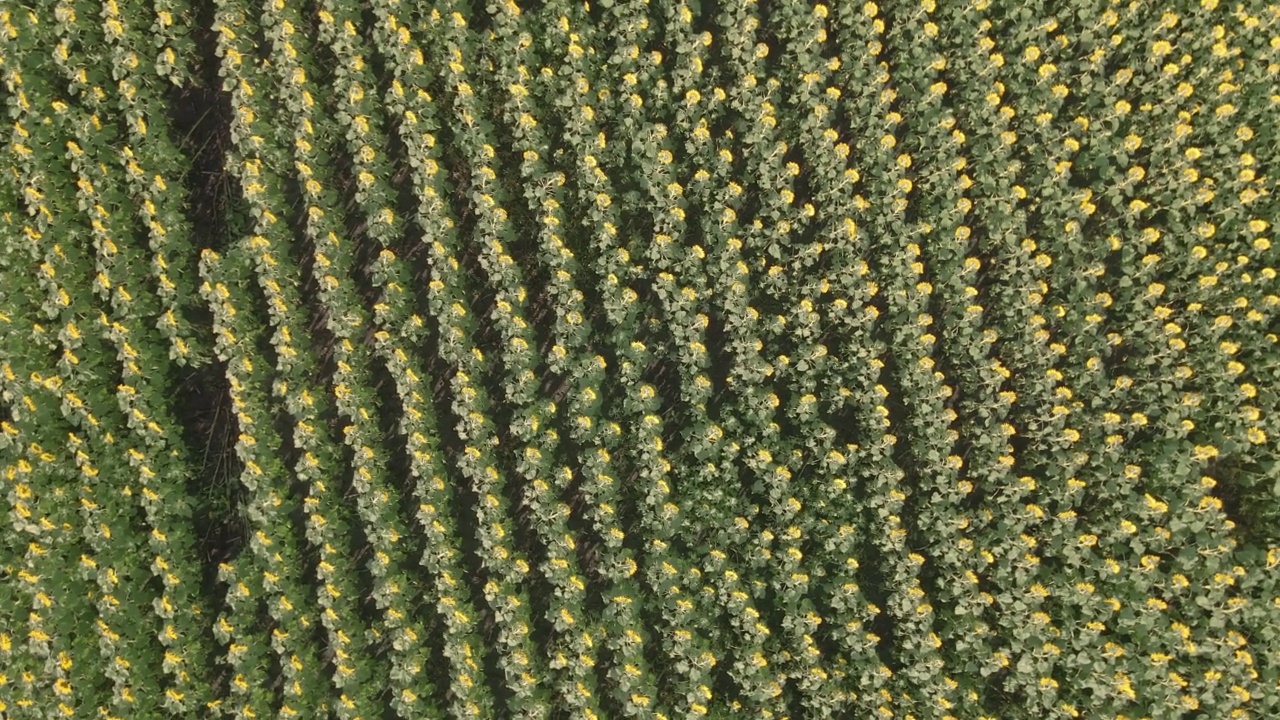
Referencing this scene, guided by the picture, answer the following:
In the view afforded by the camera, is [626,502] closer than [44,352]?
No

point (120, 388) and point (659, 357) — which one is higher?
point (659, 357)

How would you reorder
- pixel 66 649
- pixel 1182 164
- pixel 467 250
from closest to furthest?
pixel 66 649 → pixel 1182 164 → pixel 467 250

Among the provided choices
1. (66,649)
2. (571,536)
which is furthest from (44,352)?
(571,536)

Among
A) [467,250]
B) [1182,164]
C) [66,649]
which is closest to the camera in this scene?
[66,649]

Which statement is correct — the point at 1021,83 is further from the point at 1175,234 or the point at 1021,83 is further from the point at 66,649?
the point at 66,649

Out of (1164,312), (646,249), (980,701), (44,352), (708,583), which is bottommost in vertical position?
(980,701)

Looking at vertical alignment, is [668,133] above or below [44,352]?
above

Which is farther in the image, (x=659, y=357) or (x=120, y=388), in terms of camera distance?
(x=659, y=357)
